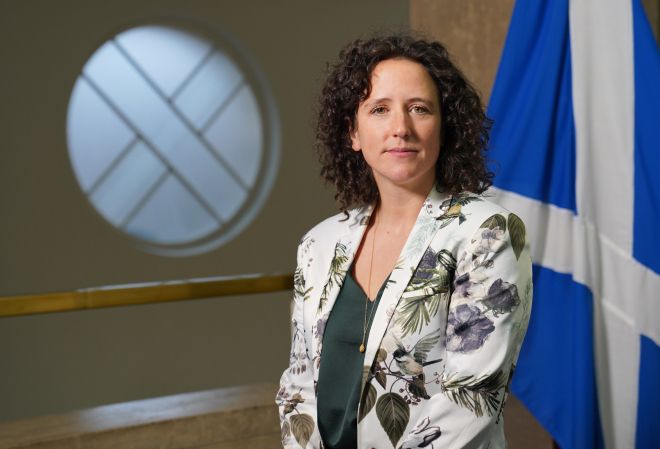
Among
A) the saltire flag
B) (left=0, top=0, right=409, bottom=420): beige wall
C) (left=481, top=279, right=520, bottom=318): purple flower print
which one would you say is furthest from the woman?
(left=0, top=0, right=409, bottom=420): beige wall

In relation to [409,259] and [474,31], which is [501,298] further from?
[474,31]

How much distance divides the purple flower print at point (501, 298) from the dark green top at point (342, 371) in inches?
9.3

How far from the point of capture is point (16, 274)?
186 inches

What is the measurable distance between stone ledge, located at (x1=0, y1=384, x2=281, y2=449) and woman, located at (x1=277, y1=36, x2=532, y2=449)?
24.1 inches

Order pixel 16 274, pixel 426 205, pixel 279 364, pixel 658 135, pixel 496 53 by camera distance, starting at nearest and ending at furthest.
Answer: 1. pixel 426 205
2. pixel 658 135
3. pixel 496 53
4. pixel 16 274
5. pixel 279 364

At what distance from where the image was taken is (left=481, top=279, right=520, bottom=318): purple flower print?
3.67ft

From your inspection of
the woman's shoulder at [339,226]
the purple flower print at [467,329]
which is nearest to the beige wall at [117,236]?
the woman's shoulder at [339,226]

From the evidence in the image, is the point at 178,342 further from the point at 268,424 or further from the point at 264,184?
the point at 268,424

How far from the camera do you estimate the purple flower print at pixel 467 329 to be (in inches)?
43.8

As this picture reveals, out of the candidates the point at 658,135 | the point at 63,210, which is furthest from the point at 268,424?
the point at 63,210

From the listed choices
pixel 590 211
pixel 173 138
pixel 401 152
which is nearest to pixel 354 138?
pixel 401 152

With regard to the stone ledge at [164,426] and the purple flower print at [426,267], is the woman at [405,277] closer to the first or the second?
the purple flower print at [426,267]

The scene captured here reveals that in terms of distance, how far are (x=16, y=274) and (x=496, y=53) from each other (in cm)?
414

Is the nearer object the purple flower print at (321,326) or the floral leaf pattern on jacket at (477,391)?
the floral leaf pattern on jacket at (477,391)
